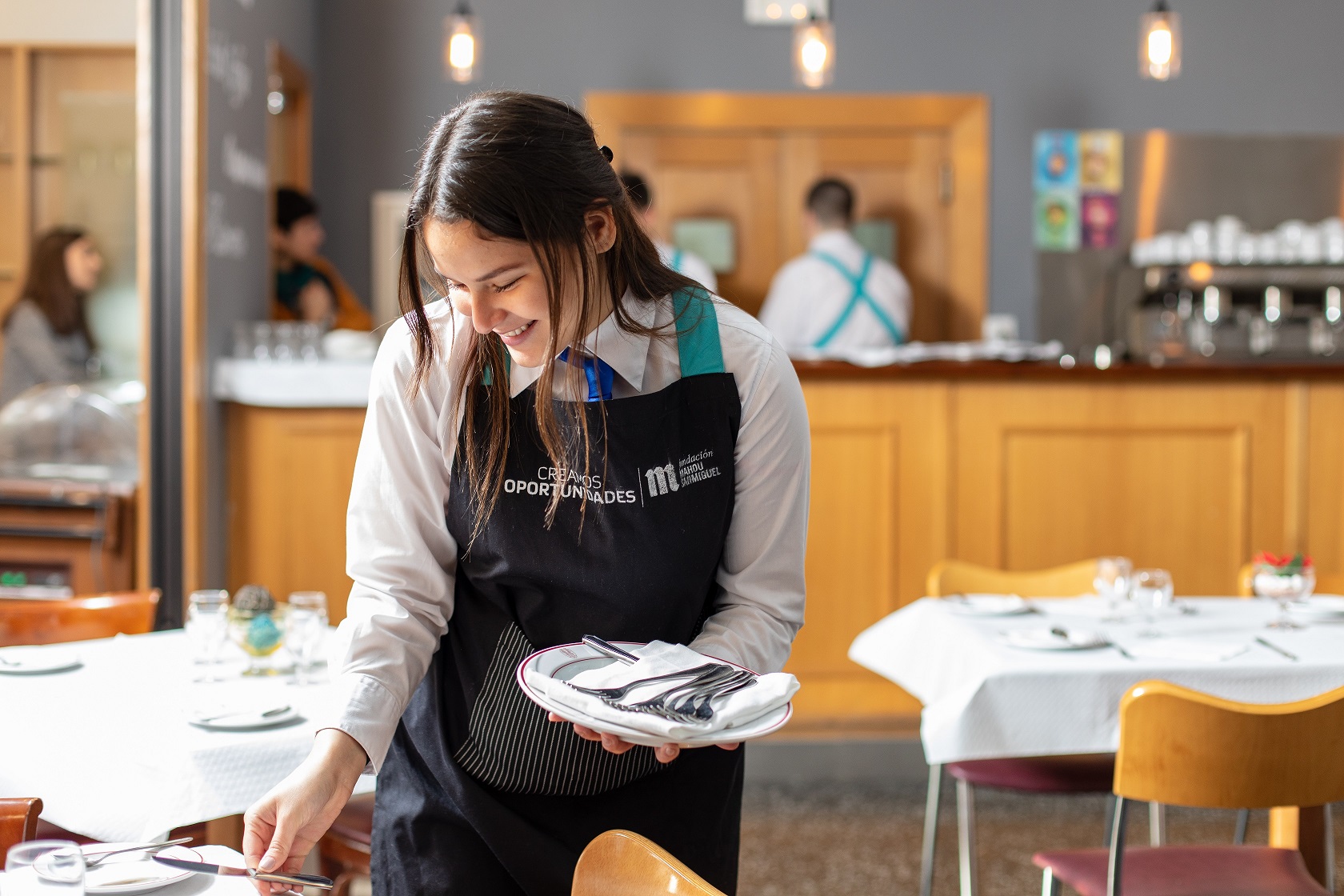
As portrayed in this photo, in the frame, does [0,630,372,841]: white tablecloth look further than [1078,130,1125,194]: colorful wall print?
No

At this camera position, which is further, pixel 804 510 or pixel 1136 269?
pixel 1136 269

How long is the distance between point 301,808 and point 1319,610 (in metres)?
2.40

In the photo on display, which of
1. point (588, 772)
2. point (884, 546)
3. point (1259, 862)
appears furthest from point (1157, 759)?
point (884, 546)

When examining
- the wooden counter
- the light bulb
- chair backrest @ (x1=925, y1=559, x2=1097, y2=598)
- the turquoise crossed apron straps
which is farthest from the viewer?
the turquoise crossed apron straps

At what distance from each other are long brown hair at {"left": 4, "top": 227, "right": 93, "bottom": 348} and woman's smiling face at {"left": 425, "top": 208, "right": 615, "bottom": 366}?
3443 mm

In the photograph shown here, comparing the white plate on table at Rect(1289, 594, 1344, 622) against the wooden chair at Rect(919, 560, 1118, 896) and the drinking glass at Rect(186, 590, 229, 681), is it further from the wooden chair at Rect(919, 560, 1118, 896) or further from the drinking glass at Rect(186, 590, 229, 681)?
the drinking glass at Rect(186, 590, 229, 681)

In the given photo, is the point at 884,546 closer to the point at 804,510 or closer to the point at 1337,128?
the point at 804,510

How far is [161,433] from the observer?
4.11 metres

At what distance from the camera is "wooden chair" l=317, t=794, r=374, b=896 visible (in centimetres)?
228

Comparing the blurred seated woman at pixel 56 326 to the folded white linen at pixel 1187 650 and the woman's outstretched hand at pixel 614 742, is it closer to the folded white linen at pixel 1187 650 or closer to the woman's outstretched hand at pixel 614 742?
the folded white linen at pixel 1187 650

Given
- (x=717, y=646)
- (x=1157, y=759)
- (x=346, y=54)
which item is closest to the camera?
(x=717, y=646)

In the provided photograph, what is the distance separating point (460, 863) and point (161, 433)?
119 inches

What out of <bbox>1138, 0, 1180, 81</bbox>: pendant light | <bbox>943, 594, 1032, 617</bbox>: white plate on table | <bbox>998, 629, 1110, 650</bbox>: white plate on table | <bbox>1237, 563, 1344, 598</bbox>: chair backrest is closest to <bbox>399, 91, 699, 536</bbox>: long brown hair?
<bbox>998, 629, 1110, 650</bbox>: white plate on table

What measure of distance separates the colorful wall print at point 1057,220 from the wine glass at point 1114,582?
12.7 ft
